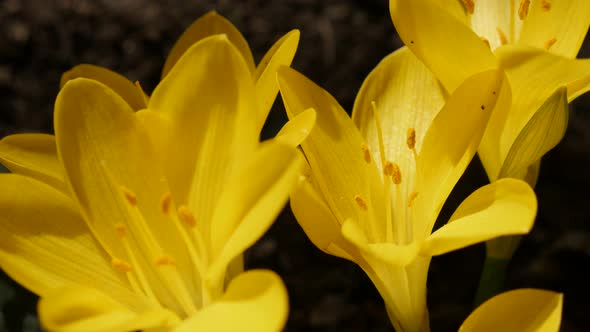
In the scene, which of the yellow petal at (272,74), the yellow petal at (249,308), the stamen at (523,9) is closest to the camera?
the yellow petal at (249,308)

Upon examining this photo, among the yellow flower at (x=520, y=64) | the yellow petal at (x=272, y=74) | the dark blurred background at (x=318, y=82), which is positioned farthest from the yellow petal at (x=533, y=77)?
the dark blurred background at (x=318, y=82)

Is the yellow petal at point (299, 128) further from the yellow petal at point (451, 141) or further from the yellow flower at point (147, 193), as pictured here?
the yellow petal at point (451, 141)

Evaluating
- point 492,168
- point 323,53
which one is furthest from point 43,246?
point 323,53

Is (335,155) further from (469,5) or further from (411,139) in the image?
(469,5)

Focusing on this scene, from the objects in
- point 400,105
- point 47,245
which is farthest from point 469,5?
point 47,245

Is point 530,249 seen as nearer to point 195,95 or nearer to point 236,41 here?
point 236,41

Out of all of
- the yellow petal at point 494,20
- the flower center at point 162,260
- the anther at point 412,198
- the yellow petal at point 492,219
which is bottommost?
the flower center at point 162,260
